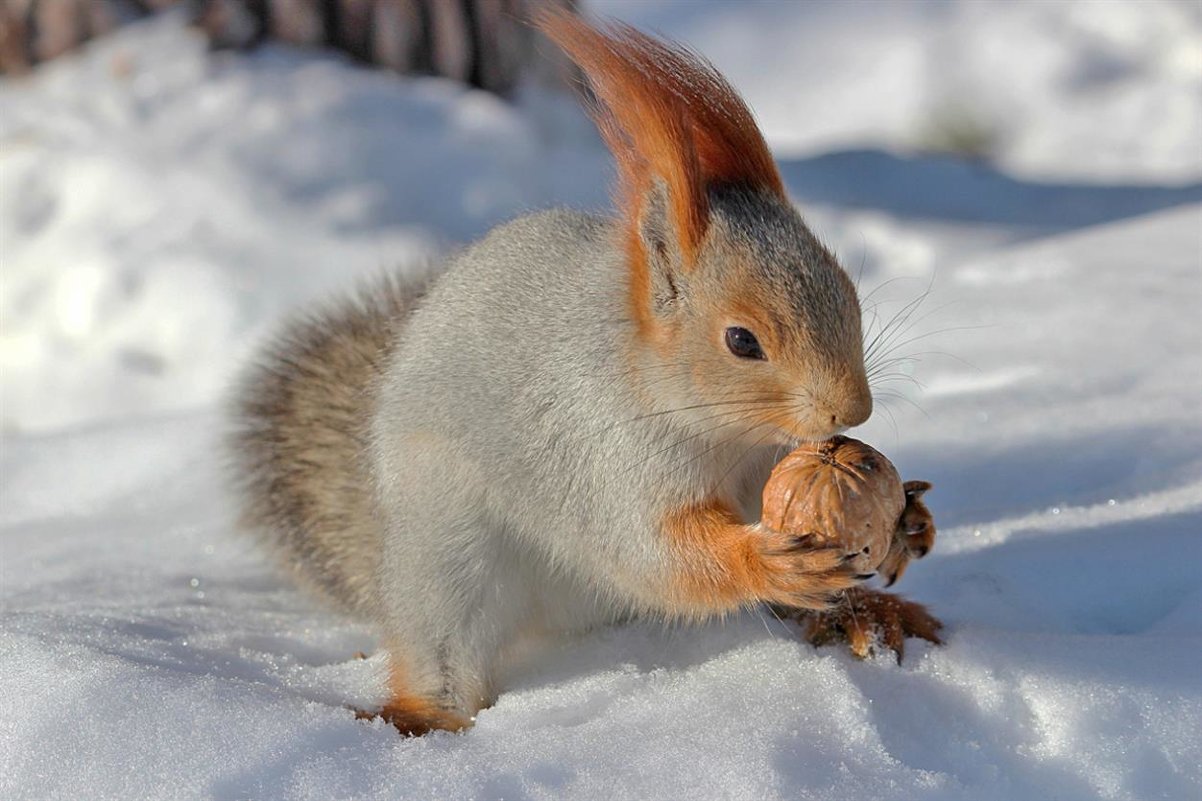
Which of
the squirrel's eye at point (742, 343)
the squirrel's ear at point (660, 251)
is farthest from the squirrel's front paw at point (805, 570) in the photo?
the squirrel's ear at point (660, 251)

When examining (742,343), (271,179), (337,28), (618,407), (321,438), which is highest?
(742,343)

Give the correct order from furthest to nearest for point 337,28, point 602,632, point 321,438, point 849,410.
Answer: point 337,28, point 321,438, point 602,632, point 849,410

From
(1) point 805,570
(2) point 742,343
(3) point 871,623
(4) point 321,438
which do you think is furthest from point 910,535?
(4) point 321,438

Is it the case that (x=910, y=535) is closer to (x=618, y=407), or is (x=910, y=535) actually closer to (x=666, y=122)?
(x=618, y=407)

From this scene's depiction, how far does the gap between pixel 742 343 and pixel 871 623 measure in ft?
1.28

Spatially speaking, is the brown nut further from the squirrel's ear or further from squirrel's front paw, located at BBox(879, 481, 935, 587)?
the squirrel's ear

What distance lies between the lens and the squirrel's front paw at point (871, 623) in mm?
1663

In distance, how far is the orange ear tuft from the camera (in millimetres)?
1584

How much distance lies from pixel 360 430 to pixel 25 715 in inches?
24.2

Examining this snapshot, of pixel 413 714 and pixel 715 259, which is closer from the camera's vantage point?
pixel 715 259

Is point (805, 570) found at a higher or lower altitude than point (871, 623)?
higher

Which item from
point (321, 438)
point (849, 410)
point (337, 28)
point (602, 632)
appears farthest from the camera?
point (337, 28)

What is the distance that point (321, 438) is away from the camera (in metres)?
2.07

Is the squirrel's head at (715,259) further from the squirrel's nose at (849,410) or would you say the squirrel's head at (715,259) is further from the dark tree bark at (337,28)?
the dark tree bark at (337,28)
